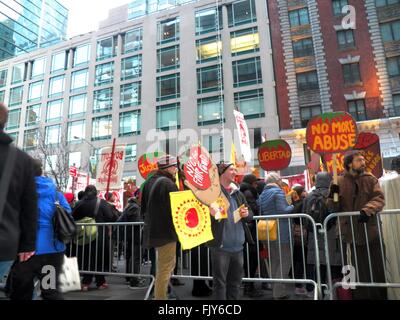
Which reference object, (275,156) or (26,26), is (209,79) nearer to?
(275,156)

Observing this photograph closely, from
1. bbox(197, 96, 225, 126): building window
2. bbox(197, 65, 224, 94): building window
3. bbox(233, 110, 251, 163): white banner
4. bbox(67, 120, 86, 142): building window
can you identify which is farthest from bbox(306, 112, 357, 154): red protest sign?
bbox(67, 120, 86, 142): building window

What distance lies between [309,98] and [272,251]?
2259 cm

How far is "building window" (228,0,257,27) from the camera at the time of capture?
32.6m

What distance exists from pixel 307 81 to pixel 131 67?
776 inches

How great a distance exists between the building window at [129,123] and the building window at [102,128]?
1.43 metres

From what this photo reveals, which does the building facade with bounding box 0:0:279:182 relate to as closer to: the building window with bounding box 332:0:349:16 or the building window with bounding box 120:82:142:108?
the building window with bounding box 120:82:142:108

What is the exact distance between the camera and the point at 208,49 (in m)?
34.3

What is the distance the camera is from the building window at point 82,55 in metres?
41.6

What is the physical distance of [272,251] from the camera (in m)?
5.32

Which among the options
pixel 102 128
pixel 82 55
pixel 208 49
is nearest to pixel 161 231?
pixel 208 49

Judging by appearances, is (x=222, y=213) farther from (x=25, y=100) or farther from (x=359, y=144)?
(x=25, y=100)

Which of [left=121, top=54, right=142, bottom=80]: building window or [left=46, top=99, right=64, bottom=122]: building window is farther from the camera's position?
[left=46, top=99, right=64, bottom=122]: building window

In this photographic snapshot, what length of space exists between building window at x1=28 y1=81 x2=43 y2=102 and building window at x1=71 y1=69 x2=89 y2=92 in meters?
5.56

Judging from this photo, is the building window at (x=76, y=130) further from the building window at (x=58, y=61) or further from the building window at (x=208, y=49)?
the building window at (x=208, y=49)
